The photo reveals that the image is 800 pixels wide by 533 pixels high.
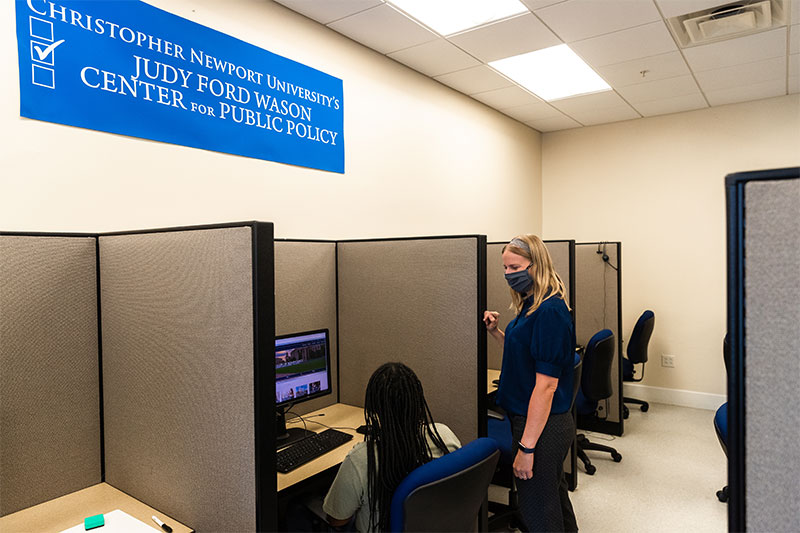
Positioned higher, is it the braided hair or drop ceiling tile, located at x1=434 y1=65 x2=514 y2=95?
drop ceiling tile, located at x1=434 y1=65 x2=514 y2=95

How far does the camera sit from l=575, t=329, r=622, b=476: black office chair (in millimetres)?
2904

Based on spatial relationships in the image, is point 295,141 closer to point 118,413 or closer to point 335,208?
point 335,208

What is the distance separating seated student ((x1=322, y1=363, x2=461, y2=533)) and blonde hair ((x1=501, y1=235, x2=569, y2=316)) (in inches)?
24.9

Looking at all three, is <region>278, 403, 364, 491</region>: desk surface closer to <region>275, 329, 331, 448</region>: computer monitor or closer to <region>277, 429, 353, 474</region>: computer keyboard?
<region>277, 429, 353, 474</region>: computer keyboard

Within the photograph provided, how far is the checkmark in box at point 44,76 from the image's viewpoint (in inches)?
62.5

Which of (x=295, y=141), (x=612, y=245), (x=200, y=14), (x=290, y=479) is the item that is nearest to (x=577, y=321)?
(x=612, y=245)

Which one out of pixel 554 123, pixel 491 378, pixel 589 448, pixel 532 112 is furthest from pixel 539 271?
pixel 554 123

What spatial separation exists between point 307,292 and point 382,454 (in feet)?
3.25

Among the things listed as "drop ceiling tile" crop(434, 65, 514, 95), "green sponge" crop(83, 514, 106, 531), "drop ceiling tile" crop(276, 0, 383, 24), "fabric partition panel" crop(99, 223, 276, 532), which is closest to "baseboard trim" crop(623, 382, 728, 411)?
"drop ceiling tile" crop(434, 65, 514, 95)

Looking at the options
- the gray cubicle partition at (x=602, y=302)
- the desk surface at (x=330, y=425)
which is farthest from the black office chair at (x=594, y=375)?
the desk surface at (x=330, y=425)

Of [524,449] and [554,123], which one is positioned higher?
[554,123]

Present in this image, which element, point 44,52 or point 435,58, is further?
point 435,58

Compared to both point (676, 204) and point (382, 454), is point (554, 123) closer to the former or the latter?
point (676, 204)

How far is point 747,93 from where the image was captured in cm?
381
